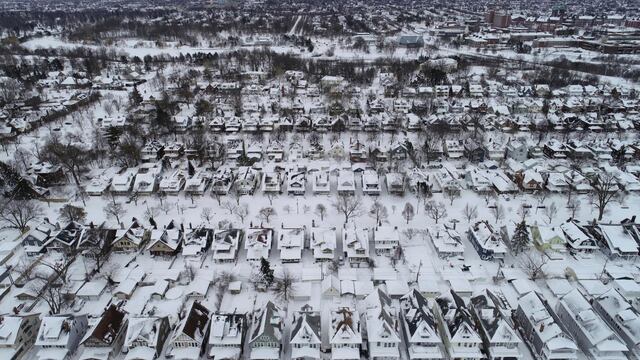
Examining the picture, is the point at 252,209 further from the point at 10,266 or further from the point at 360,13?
the point at 360,13

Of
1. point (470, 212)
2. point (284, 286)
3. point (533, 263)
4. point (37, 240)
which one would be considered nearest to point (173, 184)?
point (37, 240)

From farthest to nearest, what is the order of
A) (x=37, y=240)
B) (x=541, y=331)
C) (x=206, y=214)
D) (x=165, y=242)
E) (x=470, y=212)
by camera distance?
(x=470, y=212) < (x=206, y=214) < (x=37, y=240) < (x=165, y=242) < (x=541, y=331)

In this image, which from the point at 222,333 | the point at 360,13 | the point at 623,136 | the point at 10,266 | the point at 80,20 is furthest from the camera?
the point at 360,13

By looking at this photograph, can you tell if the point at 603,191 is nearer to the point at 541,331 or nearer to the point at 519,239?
the point at 519,239

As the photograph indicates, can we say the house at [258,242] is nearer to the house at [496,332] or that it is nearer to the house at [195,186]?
the house at [195,186]

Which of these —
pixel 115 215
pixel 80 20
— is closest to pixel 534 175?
pixel 115 215

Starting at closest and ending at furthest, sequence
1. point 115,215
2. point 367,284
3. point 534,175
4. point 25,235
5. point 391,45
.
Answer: point 367,284 → point 25,235 → point 115,215 → point 534,175 → point 391,45

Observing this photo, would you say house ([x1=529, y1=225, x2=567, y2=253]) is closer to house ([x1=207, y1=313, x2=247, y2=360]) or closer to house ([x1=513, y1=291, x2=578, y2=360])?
house ([x1=513, y1=291, x2=578, y2=360])
